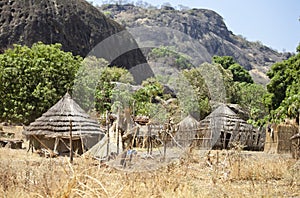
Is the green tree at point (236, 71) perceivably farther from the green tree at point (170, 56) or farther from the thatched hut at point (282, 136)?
the thatched hut at point (282, 136)

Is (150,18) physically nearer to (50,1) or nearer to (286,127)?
(50,1)

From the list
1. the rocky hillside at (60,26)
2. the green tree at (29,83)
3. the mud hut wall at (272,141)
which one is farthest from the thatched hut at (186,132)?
the rocky hillside at (60,26)

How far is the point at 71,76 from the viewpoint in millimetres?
22266

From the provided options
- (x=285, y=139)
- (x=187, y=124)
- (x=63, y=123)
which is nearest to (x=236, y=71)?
(x=187, y=124)

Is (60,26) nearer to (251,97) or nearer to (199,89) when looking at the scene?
(251,97)

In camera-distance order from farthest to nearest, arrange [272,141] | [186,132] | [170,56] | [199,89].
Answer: [199,89] < [170,56] < [186,132] < [272,141]

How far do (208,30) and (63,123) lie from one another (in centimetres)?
8058

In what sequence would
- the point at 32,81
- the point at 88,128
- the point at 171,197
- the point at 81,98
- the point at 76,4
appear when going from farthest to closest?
1. the point at 76,4
2. the point at 81,98
3. the point at 32,81
4. the point at 88,128
5. the point at 171,197

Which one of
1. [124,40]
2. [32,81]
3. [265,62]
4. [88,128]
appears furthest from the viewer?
[265,62]

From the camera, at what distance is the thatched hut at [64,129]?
13.5 metres

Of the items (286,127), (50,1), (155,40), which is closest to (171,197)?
(155,40)

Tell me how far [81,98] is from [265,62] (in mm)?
80338

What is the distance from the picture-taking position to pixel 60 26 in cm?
4228

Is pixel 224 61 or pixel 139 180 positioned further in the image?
pixel 224 61
